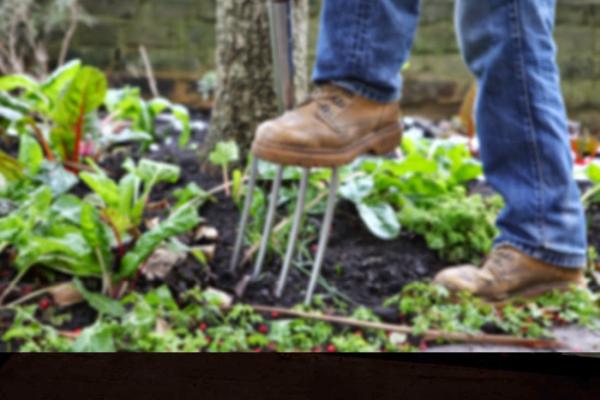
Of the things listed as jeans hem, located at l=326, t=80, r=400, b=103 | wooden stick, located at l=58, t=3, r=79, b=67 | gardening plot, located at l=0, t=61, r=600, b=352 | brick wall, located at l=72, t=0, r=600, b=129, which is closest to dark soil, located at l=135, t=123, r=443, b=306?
gardening plot, located at l=0, t=61, r=600, b=352

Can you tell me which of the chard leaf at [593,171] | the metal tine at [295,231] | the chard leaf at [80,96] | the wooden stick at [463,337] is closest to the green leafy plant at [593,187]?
the chard leaf at [593,171]

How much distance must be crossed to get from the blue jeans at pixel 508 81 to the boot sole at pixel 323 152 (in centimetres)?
7

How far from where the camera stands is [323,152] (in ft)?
4.21

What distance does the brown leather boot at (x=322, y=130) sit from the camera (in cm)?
128

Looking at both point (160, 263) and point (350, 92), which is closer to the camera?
point (350, 92)

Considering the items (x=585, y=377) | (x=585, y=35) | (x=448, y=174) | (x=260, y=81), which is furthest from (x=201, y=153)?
(x=585, y=35)

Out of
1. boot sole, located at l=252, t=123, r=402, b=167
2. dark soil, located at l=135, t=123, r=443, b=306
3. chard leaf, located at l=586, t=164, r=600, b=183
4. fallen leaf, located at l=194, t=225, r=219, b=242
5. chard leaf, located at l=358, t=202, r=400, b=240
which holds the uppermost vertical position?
boot sole, located at l=252, t=123, r=402, b=167

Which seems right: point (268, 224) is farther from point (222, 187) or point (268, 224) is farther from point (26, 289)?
point (26, 289)

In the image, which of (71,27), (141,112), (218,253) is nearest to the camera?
(218,253)

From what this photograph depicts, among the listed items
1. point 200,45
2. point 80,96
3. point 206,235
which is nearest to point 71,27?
point 200,45

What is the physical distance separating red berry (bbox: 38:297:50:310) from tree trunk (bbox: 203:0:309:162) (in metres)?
0.65

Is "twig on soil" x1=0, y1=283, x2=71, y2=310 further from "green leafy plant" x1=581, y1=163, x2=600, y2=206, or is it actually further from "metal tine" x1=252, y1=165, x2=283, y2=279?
"green leafy plant" x1=581, y1=163, x2=600, y2=206

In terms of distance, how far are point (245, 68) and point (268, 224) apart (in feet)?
1.76

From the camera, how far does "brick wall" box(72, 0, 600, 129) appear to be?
10.0 ft
